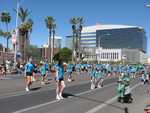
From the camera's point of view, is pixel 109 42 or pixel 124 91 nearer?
pixel 124 91

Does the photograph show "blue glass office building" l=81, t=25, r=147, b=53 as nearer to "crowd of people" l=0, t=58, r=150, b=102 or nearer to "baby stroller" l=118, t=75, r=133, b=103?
"crowd of people" l=0, t=58, r=150, b=102

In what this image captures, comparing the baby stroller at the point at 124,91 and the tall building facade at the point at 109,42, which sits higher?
the tall building facade at the point at 109,42

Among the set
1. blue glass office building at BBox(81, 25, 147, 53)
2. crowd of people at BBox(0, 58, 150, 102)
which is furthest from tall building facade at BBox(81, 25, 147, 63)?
crowd of people at BBox(0, 58, 150, 102)

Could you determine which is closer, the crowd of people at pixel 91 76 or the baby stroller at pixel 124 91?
the baby stroller at pixel 124 91

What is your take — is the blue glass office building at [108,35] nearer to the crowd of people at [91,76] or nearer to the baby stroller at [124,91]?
the crowd of people at [91,76]

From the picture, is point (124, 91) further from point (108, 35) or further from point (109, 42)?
point (109, 42)

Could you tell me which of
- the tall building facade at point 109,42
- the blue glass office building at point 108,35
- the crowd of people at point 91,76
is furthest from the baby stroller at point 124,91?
the blue glass office building at point 108,35

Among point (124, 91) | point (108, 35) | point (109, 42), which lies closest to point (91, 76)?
point (124, 91)

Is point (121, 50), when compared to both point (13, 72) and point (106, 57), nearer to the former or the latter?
point (106, 57)

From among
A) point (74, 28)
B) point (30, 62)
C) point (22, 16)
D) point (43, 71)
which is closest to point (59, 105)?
point (30, 62)

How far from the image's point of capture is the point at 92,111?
43.7ft

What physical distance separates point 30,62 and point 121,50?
5960 inches

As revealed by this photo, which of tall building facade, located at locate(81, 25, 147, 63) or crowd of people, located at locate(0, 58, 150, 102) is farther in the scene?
tall building facade, located at locate(81, 25, 147, 63)

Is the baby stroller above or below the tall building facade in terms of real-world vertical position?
below
